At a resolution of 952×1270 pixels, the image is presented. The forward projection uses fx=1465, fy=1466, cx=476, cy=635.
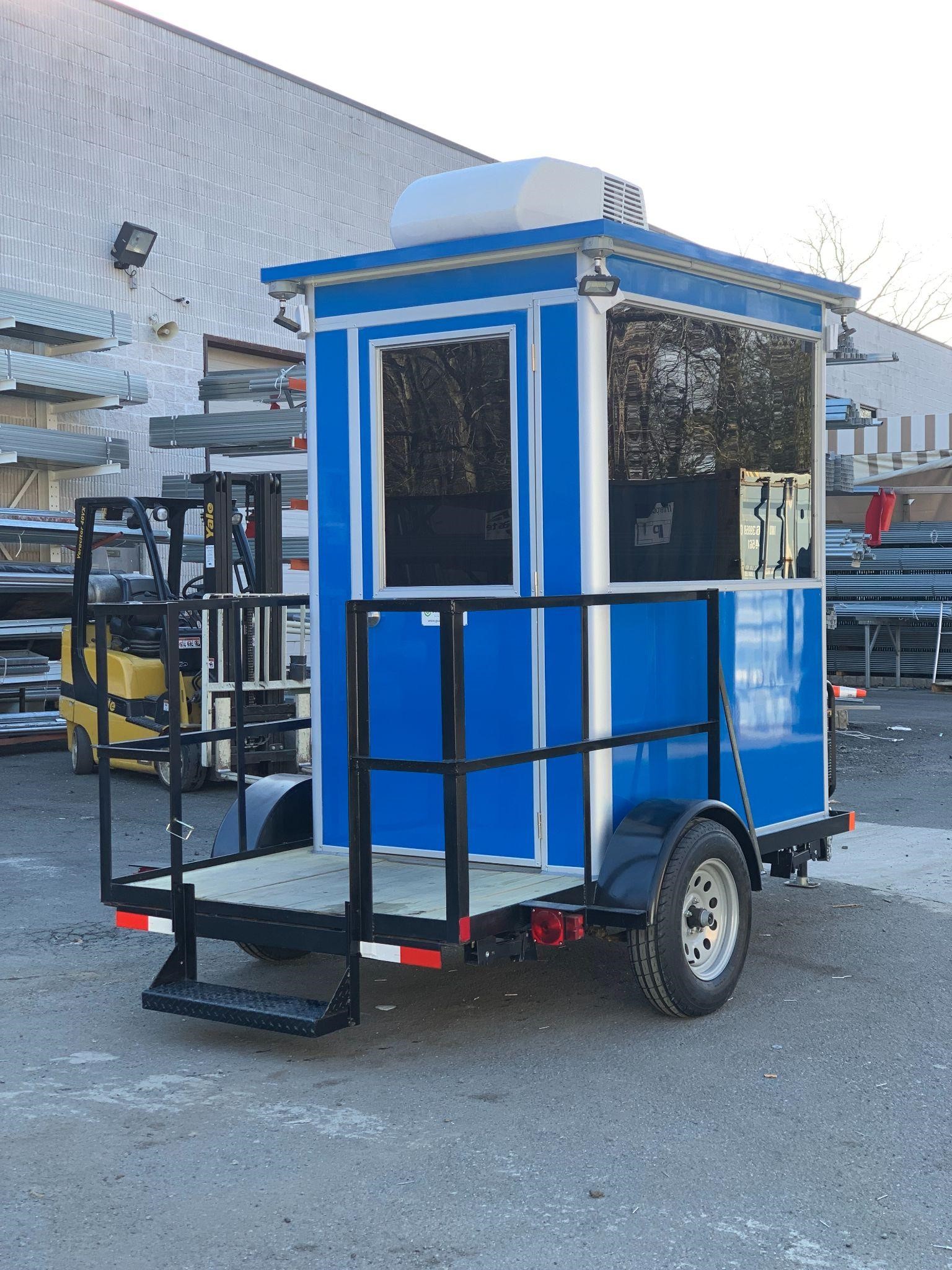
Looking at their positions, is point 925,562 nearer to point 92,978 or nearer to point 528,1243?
point 92,978

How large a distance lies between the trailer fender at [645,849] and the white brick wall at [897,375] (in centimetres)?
2538

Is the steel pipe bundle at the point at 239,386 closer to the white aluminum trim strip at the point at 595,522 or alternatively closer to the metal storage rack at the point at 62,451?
the metal storage rack at the point at 62,451

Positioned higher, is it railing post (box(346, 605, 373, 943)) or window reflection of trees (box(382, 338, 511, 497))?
window reflection of trees (box(382, 338, 511, 497))

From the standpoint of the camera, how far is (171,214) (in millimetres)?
17703

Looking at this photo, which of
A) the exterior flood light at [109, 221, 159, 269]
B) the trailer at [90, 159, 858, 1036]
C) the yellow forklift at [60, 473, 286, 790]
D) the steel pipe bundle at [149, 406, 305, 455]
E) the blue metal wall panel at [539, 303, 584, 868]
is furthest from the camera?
the exterior flood light at [109, 221, 159, 269]

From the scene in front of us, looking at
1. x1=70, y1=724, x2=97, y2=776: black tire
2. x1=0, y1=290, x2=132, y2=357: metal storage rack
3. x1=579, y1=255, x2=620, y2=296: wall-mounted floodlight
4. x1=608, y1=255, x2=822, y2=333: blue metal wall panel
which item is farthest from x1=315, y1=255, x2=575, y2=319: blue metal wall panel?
x1=0, y1=290, x2=132, y2=357: metal storage rack

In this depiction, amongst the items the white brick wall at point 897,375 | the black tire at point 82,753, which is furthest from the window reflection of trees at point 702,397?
the white brick wall at point 897,375

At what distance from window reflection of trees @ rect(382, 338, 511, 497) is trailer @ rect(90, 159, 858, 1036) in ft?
0.04

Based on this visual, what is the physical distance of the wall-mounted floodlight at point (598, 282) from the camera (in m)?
5.46

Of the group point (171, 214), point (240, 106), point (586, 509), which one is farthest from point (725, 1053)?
point (240, 106)

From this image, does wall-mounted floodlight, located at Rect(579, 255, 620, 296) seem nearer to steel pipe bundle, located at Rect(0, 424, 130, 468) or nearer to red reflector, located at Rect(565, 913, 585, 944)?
red reflector, located at Rect(565, 913, 585, 944)

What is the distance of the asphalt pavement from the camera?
3.74m

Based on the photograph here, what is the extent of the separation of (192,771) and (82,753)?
1728 mm

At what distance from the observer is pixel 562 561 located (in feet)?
18.6
